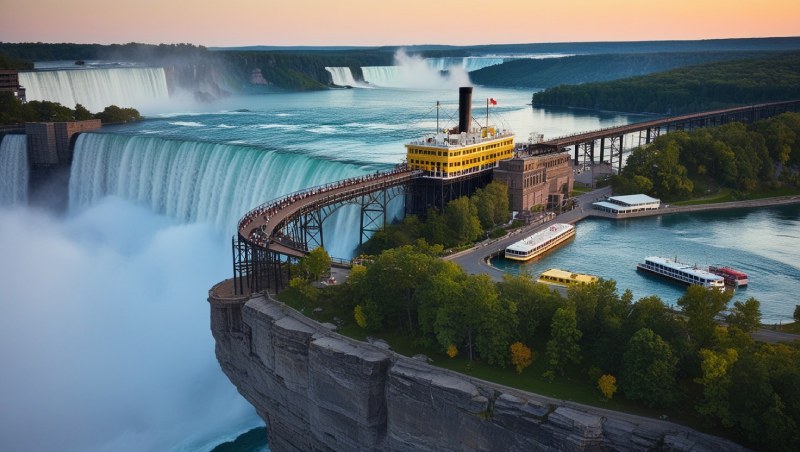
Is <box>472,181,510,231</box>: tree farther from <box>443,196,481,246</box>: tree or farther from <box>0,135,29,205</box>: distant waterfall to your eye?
<box>0,135,29,205</box>: distant waterfall

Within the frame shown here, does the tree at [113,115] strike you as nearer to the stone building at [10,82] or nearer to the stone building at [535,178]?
the stone building at [10,82]

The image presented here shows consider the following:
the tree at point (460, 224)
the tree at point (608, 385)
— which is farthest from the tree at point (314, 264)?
the tree at point (608, 385)

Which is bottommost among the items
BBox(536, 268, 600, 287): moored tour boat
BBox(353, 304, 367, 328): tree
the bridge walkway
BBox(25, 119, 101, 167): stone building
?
BBox(536, 268, 600, 287): moored tour boat

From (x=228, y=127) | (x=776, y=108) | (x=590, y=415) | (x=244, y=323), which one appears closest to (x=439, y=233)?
(x=244, y=323)

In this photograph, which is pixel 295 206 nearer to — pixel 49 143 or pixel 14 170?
pixel 49 143

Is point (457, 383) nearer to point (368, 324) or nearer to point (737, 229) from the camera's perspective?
point (368, 324)

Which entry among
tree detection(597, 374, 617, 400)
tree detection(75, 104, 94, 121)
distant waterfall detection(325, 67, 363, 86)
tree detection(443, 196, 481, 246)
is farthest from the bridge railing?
distant waterfall detection(325, 67, 363, 86)
